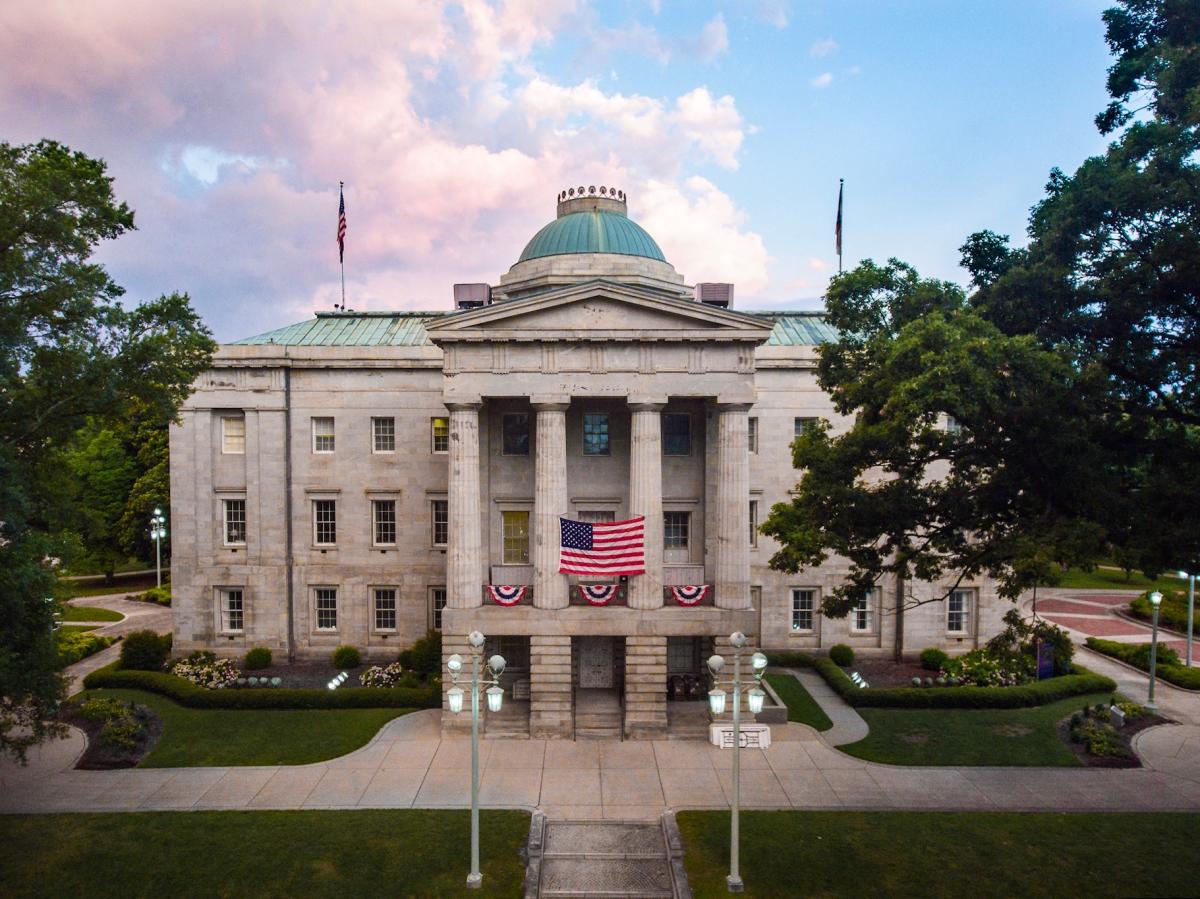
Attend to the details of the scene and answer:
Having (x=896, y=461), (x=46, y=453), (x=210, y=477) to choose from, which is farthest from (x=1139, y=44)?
(x=210, y=477)

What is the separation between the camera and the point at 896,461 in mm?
22375

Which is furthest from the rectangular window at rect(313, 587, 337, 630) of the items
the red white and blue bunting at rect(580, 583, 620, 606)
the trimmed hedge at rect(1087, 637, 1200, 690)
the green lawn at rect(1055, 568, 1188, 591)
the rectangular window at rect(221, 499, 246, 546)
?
the green lawn at rect(1055, 568, 1188, 591)

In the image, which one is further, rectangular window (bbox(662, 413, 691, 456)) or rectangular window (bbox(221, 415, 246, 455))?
rectangular window (bbox(221, 415, 246, 455))

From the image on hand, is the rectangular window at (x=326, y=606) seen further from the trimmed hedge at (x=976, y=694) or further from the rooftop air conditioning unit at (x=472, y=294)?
the trimmed hedge at (x=976, y=694)

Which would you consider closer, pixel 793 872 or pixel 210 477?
pixel 793 872

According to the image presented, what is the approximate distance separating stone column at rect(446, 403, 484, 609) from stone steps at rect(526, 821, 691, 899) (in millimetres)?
9546

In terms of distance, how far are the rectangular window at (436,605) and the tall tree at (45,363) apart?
1757 centimetres

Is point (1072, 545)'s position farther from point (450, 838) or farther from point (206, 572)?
point (206, 572)

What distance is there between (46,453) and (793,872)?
2349 centimetres

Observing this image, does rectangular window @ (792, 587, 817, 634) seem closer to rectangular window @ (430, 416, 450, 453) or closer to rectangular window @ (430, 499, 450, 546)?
rectangular window @ (430, 499, 450, 546)

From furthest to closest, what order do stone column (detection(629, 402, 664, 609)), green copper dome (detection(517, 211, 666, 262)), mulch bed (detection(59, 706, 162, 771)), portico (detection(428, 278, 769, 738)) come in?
1. green copper dome (detection(517, 211, 666, 262))
2. stone column (detection(629, 402, 664, 609))
3. portico (detection(428, 278, 769, 738))
4. mulch bed (detection(59, 706, 162, 771))

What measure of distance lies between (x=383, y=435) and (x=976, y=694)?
29.4 m

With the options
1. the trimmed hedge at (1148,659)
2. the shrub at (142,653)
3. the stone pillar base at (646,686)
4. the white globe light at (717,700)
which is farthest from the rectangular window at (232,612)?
the trimmed hedge at (1148,659)

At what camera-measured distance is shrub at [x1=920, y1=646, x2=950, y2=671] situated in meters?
33.8
